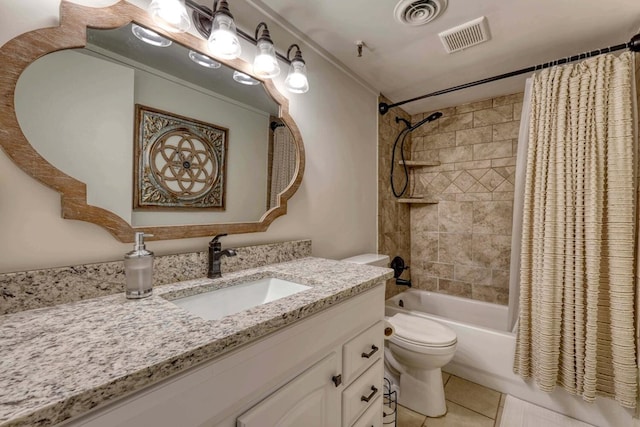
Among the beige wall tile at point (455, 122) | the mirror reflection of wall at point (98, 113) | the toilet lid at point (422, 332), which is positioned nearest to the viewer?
the mirror reflection of wall at point (98, 113)

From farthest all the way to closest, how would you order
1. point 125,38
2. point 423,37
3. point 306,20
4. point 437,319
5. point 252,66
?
point 437,319 < point 423,37 < point 306,20 < point 252,66 < point 125,38

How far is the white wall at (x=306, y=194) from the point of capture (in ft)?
2.39

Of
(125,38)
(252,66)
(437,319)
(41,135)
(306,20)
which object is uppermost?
(306,20)

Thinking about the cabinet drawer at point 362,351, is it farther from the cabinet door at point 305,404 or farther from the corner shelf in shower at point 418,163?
the corner shelf in shower at point 418,163

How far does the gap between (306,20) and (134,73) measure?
2.98 ft

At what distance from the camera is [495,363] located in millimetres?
1751

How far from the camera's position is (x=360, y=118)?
2.04 meters

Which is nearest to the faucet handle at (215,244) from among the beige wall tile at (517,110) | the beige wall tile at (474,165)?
the beige wall tile at (474,165)

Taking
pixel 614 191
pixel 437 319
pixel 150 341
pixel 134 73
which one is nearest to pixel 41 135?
pixel 134 73

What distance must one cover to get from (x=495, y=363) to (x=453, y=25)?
2.06m

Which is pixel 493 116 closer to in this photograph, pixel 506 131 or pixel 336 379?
pixel 506 131

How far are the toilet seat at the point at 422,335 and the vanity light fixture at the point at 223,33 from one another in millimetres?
1711

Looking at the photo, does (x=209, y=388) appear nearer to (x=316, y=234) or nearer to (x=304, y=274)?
(x=304, y=274)

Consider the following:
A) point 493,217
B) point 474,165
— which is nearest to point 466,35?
point 474,165
